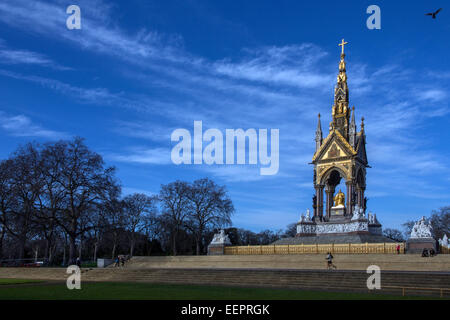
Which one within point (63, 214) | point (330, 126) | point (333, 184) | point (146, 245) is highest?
point (330, 126)

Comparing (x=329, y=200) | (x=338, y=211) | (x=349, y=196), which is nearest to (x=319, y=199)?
(x=329, y=200)

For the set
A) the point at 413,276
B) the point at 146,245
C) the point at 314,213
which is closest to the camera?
the point at 413,276

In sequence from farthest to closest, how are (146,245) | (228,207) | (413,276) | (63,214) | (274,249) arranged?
(146,245) → (228,207) → (63,214) → (274,249) → (413,276)

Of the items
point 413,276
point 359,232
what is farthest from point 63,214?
point 413,276

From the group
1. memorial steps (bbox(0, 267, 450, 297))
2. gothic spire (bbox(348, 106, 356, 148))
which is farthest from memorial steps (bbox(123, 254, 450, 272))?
gothic spire (bbox(348, 106, 356, 148))

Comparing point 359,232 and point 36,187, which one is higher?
point 36,187

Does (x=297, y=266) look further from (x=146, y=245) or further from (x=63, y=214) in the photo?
(x=146, y=245)

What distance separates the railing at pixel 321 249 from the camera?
3391 centimetres

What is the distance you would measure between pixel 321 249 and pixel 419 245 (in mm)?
7517

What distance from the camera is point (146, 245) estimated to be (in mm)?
72500

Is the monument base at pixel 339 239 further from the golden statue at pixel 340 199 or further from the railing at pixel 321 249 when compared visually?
the railing at pixel 321 249

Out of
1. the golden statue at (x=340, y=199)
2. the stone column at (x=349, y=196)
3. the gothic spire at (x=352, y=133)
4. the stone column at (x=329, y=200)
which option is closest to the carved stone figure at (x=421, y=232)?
the stone column at (x=349, y=196)

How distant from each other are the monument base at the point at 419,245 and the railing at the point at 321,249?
0.49 m
